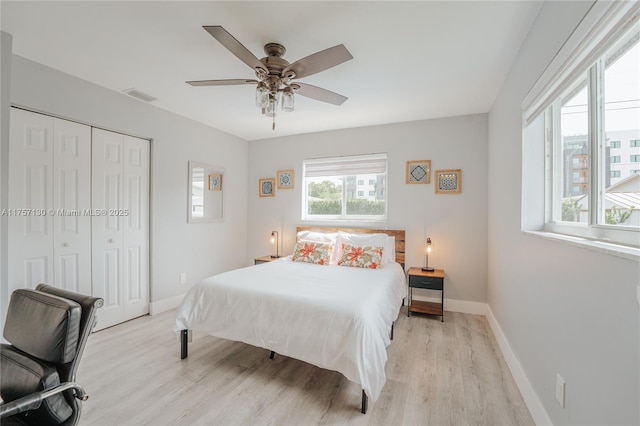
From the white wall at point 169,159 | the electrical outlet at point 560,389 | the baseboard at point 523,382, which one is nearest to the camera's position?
the electrical outlet at point 560,389

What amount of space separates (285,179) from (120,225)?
2385 millimetres

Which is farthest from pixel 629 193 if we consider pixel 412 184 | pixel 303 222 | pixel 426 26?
pixel 303 222

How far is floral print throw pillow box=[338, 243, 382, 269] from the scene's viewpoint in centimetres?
322

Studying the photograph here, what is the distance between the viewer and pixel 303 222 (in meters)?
4.47

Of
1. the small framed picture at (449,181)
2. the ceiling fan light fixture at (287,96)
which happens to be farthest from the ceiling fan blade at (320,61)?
the small framed picture at (449,181)

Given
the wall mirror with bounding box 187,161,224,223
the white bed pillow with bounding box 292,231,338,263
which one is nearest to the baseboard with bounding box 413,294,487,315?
the white bed pillow with bounding box 292,231,338,263

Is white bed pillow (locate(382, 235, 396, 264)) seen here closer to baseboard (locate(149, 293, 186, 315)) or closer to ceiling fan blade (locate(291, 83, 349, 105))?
ceiling fan blade (locate(291, 83, 349, 105))

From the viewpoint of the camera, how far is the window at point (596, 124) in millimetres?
1049

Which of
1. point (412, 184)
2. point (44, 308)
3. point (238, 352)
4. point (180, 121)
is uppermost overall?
point (180, 121)

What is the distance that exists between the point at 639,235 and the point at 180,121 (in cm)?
431

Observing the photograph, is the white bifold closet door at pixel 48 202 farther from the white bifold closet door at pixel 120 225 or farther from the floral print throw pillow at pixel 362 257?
the floral print throw pillow at pixel 362 257

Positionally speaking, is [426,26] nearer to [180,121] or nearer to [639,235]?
[639,235]

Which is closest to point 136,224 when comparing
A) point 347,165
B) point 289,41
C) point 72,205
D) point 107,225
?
point 107,225

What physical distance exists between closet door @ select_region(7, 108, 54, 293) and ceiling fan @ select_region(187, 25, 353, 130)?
66.0 inches
